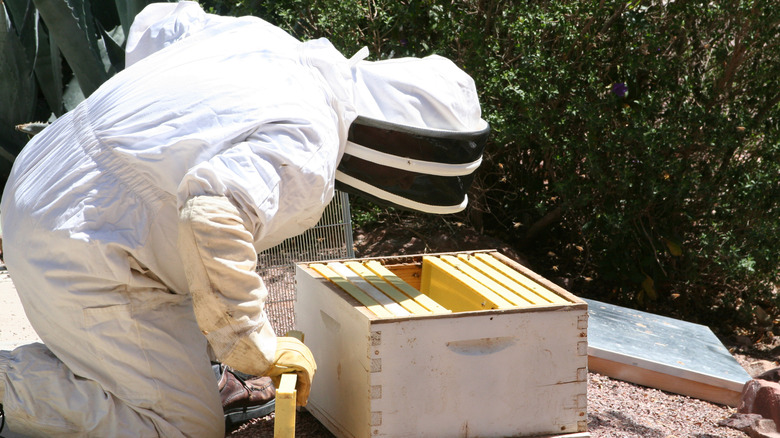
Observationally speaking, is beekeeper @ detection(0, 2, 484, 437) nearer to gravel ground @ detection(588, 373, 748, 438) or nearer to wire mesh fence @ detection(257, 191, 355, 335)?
gravel ground @ detection(588, 373, 748, 438)

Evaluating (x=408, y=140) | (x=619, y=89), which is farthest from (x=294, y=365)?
(x=619, y=89)

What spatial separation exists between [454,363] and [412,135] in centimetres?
65

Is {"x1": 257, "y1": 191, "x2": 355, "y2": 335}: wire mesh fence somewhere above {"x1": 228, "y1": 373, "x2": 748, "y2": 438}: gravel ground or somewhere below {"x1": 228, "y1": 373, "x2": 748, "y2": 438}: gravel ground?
above

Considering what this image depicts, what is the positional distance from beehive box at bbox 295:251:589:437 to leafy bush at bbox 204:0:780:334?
76.9 inches

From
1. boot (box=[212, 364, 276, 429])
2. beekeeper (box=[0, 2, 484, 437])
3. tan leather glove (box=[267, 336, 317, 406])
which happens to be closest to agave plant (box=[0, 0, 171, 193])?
beekeeper (box=[0, 2, 484, 437])

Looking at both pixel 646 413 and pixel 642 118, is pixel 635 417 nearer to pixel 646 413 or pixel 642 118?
pixel 646 413

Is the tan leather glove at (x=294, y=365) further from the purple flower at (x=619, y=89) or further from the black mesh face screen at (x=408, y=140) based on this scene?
the purple flower at (x=619, y=89)

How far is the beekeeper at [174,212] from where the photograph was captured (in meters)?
1.77

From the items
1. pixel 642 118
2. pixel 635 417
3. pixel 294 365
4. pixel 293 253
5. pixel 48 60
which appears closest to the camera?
pixel 294 365

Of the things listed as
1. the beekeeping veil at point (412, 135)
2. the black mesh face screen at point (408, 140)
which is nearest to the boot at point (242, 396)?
the beekeeping veil at point (412, 135)

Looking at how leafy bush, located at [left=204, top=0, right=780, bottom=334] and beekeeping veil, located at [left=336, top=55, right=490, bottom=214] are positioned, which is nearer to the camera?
beekeeping veil, located at [left=336, top=55, right=490, bottom=214]

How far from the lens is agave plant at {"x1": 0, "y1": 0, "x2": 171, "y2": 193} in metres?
4.37

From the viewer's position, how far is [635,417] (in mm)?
2748

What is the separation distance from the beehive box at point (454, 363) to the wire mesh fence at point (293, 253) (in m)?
1.18
